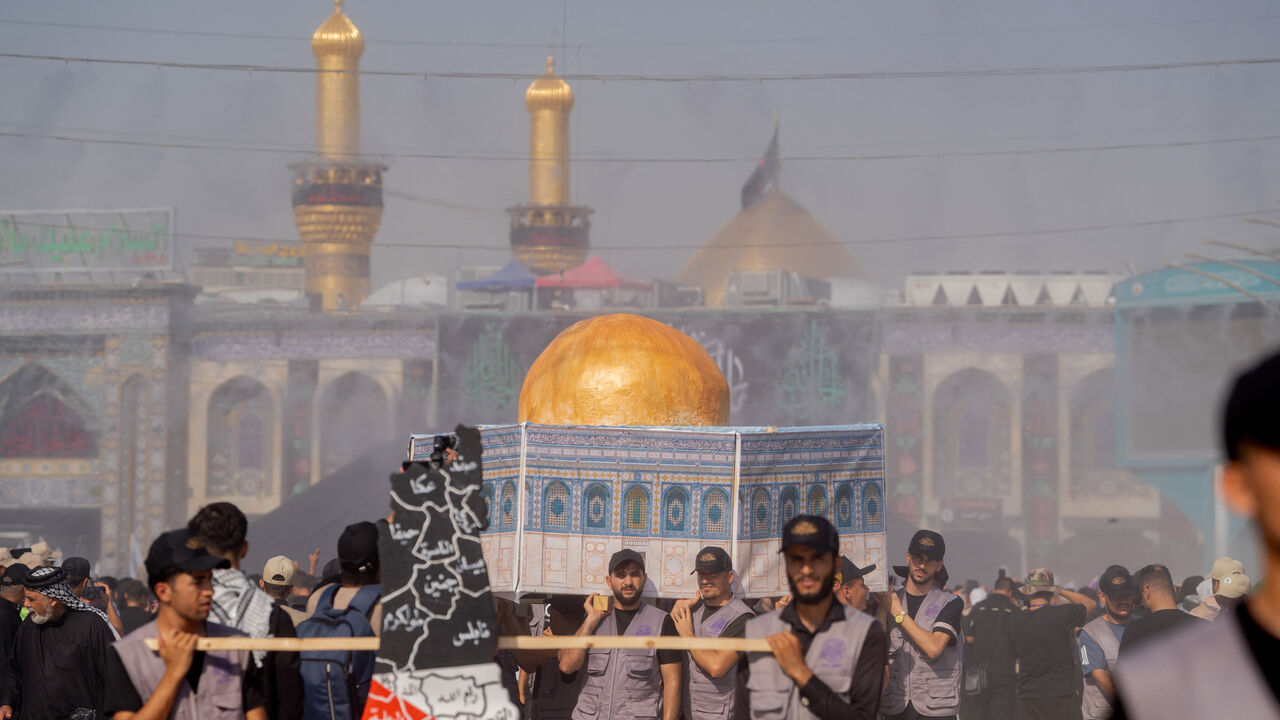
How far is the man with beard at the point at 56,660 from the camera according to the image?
241 inches

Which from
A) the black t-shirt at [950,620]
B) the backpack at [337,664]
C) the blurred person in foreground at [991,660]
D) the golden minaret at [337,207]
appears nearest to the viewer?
the backpack at [337,664]

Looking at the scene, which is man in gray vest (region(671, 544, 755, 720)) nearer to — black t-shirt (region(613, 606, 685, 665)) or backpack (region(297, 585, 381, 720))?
black t-shirt (region(613, 606, 685, 665))

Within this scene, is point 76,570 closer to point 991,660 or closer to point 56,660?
point 56,660

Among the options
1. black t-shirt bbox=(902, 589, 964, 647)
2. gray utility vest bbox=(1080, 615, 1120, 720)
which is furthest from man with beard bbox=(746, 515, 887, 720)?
gray utility vest bbox=(1080, 615, 1120, 720)

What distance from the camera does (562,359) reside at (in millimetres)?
7668

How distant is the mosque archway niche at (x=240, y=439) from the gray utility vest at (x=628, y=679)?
1054 inches

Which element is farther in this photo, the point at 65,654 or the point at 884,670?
the point at 65,654

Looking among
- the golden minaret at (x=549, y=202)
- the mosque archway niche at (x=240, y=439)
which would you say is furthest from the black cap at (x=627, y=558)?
the golden minaret at (x=549, y=202)

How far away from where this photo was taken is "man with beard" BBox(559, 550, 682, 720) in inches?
228

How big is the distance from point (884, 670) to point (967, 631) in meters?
6.49

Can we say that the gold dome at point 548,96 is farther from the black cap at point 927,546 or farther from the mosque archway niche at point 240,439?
the black cap at point 927,546

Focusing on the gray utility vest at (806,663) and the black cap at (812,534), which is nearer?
the black cap at (812,534)

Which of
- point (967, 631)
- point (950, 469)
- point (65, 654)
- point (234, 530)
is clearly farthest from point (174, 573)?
point (950, 469)

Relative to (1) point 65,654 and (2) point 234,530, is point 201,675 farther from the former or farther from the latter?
(1) point 65,654
